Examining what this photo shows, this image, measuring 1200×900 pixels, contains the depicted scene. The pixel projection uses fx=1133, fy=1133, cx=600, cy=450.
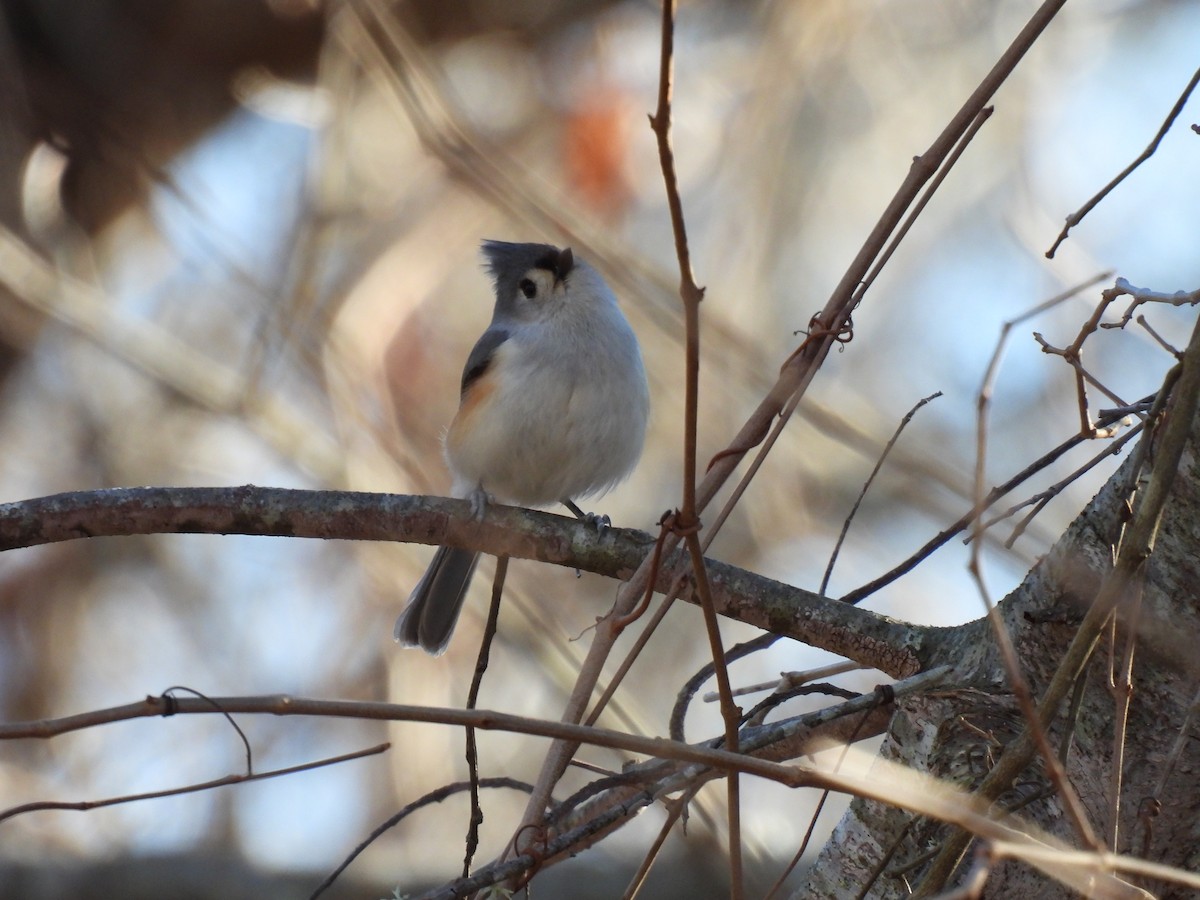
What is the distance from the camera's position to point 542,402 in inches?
99.5

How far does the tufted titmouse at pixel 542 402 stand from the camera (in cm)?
254

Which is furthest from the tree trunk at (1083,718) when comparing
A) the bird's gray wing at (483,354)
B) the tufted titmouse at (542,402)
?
the bird's gray wing at (483,354)

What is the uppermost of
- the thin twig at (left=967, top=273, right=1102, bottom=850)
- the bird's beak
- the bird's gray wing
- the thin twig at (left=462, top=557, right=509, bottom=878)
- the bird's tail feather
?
the bird's beak

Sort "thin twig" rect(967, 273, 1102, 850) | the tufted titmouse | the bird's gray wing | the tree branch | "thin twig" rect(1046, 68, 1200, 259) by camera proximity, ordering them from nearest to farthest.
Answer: "thin twig" rect(967, 273, 1102, 850) → "thin twig" rect(1046, 68, 1200, 259) → the tree branch → the tufted titmouse → the bird's gray wing

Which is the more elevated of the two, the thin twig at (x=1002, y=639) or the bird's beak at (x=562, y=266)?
the bird's beak at (x=562, y=266)

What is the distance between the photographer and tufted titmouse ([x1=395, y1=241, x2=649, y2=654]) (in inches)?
99.9

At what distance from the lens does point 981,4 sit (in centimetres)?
438

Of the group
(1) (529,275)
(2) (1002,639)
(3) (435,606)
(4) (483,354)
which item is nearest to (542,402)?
(4) (483,354)

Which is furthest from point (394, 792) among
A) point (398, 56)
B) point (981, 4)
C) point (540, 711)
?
point (981, 4)

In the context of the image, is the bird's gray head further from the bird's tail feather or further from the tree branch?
the tree branch

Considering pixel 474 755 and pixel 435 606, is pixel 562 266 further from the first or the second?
pixel 474 755

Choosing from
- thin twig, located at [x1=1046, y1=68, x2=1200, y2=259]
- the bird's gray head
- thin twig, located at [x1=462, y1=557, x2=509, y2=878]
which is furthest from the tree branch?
the bird's gray head

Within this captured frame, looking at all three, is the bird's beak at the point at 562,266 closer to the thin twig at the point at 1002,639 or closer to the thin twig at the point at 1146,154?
the thin twig at the point at 1146,154

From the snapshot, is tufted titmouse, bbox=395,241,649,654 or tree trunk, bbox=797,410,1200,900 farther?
tufted titmouse, bbox=395,241,649,654
